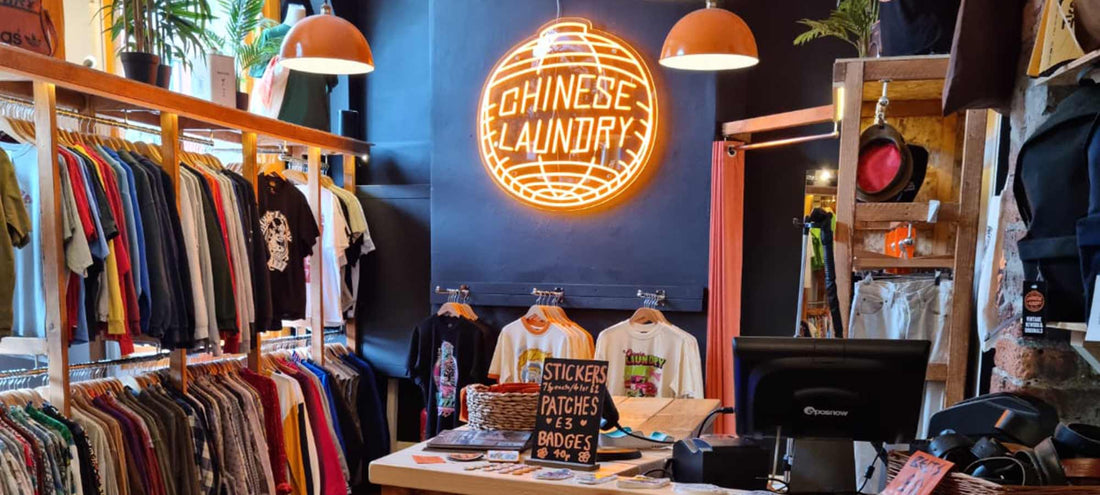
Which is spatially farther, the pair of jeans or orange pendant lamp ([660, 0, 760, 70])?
orange pendant lamp ([660, 0, 760, 70])

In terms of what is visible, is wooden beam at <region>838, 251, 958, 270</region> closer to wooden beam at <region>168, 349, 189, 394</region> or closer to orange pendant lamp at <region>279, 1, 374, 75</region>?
orange pendant lamp at <region>279, 1, 374, 75</region>

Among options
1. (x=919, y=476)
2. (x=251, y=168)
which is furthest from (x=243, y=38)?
(x=919, y=476)

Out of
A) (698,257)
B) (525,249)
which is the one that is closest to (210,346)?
(525,249)

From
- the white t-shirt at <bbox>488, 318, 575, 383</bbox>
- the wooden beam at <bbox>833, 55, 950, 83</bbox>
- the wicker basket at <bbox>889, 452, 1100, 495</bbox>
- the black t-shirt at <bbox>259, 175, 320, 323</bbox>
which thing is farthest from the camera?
the white t-shirt at <bbox>488, 318, 575, 383</bbox>

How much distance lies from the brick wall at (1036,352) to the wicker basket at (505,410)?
4.25 ft

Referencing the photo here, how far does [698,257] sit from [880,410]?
2733 millimetres

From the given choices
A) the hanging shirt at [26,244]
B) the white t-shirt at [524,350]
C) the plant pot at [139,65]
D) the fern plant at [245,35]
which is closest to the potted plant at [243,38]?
the fern plant at [245,35]

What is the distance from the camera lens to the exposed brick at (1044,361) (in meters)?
2.14

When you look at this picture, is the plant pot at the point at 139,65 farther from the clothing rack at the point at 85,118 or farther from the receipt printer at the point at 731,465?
the receipt printer at the point at 731,465

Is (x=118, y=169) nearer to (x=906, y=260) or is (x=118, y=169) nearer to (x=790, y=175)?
(x=906, y=260)

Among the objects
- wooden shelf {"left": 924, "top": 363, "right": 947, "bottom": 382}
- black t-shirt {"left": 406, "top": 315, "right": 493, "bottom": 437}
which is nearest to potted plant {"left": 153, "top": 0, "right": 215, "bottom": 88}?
black t-shirt {"left": 406, "top": 315, "right": 493, "bottom": 437}

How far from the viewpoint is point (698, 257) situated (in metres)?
4.78

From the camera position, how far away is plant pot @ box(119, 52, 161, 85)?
369 centimetres

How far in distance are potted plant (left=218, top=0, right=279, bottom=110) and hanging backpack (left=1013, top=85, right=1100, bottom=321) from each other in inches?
145
